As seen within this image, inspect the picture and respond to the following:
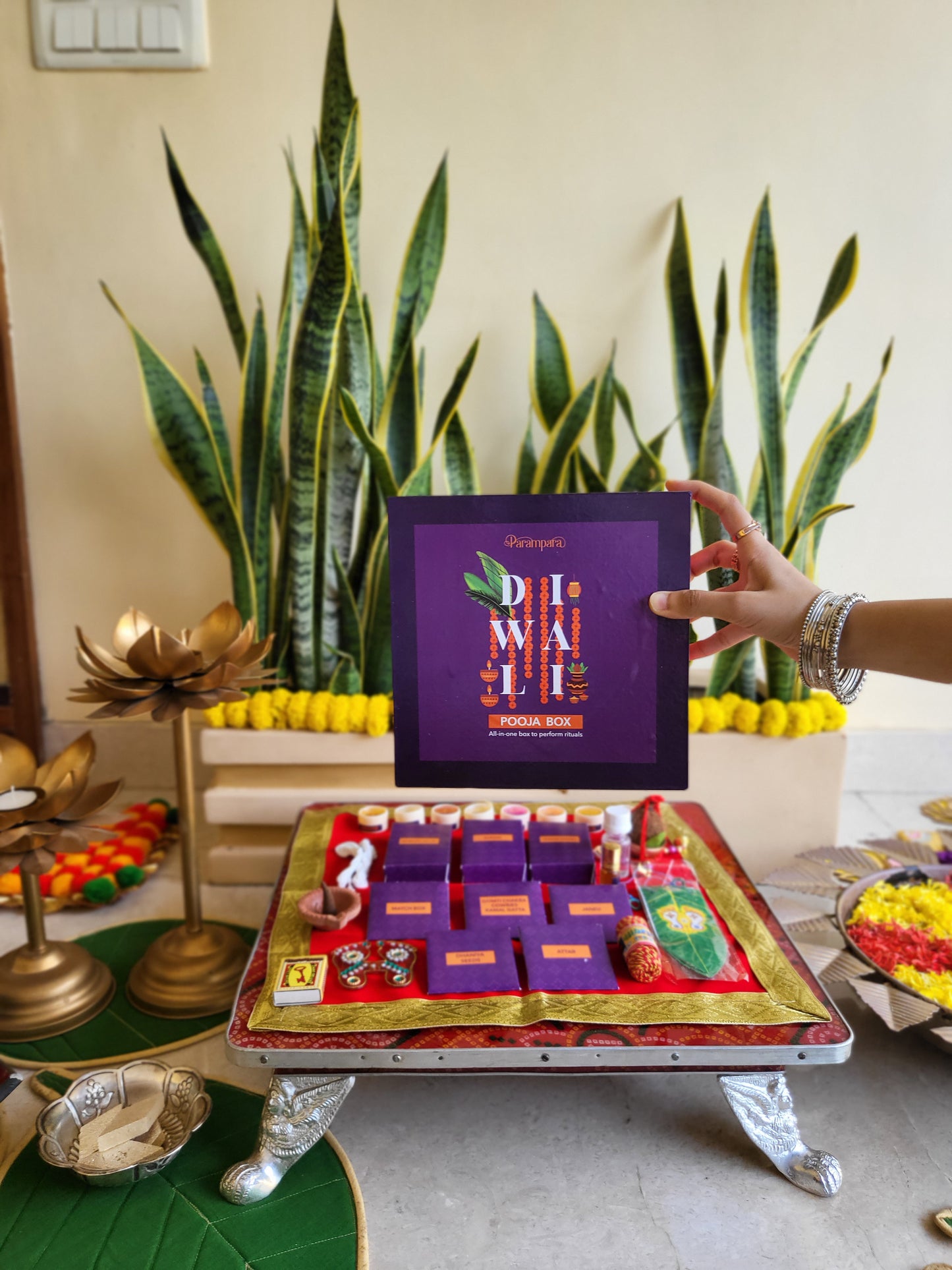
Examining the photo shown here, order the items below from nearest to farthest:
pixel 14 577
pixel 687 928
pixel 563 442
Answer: pixel 687 928 < pixel 563 442 < pixel 14 577

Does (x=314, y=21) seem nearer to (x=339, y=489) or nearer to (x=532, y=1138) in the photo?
(x=339, y=489)

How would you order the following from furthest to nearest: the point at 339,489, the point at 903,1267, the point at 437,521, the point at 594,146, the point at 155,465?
the point at 155,465 < the point at 594,146 < the point at 339,489 < the point at 903,1267 < the point at 437,521

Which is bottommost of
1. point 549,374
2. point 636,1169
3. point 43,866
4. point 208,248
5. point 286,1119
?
point 636,1169

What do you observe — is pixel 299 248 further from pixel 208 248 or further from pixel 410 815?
pixel 410 815

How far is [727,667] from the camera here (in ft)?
5.83

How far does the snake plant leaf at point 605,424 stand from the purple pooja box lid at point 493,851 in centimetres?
80

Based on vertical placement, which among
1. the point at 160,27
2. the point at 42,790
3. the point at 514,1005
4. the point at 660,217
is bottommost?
the point at 514,1005

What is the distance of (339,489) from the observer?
1.75 m

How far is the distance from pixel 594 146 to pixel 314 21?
2.16 feet

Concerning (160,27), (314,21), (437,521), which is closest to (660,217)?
(314,21)

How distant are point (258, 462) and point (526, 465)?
1.89 ft

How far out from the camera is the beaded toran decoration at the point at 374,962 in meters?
1.10

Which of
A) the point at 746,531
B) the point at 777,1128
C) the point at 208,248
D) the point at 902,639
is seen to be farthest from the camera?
the point at 208,248

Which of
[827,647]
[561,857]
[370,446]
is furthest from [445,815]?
[827,647]
